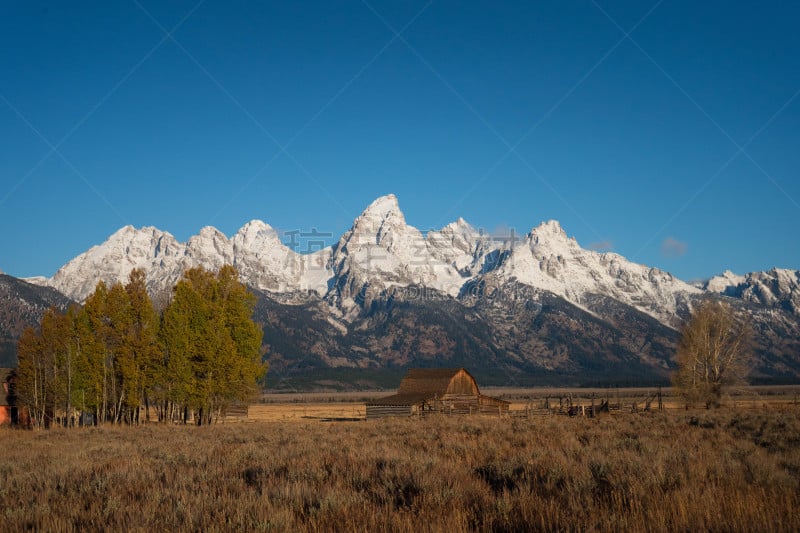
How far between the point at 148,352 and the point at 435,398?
1181 inches

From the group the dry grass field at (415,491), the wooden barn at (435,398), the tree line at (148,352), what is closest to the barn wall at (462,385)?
the wooden barn at (435,398)

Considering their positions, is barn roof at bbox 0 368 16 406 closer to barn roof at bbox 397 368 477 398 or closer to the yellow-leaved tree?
barn roof at bbox 397 368 477 398

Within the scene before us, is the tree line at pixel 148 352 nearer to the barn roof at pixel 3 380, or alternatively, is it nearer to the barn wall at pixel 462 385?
the barn roof at pixel 3 380

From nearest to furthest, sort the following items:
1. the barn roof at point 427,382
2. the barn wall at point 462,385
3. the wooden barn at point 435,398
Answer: the wooden barn at point 435,398
the barn roof at point 427,382
the barn wall at point 462,385

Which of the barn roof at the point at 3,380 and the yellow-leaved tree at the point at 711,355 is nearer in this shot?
the barn roof at the point at 3,380

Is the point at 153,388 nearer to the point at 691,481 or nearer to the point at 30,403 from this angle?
the point at 30,403

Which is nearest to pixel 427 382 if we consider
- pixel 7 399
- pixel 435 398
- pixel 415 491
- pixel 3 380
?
pixel 435 398

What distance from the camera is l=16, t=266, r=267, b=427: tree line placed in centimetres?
4325

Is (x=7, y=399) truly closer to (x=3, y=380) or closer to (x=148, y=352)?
(x=3, y=380)

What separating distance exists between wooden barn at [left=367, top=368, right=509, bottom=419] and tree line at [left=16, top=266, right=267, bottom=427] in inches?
782

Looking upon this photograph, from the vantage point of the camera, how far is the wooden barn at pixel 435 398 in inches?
2484

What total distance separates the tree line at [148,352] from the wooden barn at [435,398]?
19870mm

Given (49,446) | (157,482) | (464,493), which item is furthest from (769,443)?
(49,446)

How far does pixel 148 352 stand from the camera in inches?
1757
